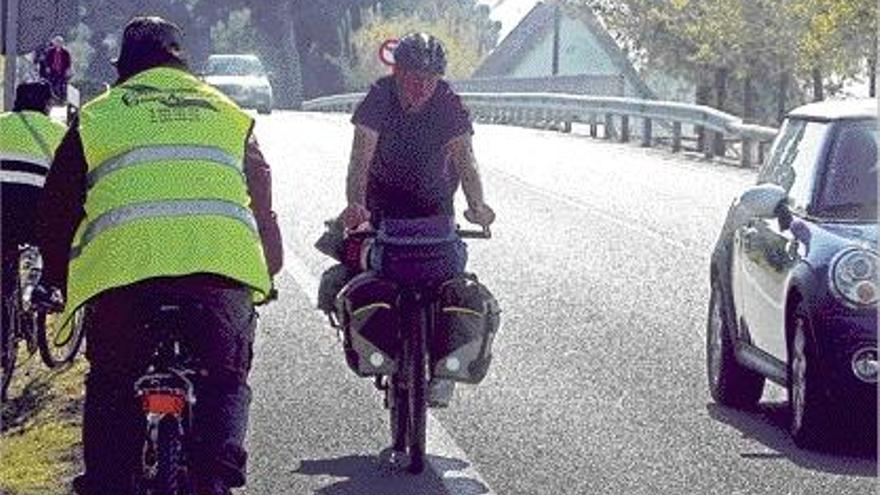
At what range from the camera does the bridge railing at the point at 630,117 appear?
41331 millimetres

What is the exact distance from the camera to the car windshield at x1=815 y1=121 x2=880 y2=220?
12.0 m

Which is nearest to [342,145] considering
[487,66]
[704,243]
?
[704,243]

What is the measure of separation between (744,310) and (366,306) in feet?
8.99

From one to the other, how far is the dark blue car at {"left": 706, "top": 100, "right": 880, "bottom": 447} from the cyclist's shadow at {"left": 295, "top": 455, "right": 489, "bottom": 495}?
1652 millimetres

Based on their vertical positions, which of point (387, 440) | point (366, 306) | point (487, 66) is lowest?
point (487, 66)

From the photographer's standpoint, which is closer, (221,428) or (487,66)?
(221,428)

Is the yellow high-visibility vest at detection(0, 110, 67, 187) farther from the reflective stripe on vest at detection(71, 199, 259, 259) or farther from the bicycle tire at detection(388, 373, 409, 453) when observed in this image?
the reflective stripe on vest at detection(71, 199, 259, 259)

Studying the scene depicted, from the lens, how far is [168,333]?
7297 mm

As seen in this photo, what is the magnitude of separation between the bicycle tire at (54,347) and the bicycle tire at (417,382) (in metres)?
3.59

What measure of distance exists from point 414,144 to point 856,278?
2063 mm

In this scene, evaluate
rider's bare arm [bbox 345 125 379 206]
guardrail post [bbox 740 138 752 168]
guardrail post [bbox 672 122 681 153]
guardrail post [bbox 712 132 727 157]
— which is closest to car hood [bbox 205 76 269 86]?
guardrail post [bbox 672 122 681 153]

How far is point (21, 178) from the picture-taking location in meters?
13.1

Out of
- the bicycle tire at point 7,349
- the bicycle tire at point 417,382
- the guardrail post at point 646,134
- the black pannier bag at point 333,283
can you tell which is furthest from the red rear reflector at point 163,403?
the guardrail post at point 646,134

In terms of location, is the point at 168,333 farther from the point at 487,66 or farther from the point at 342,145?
the point at 487,66
